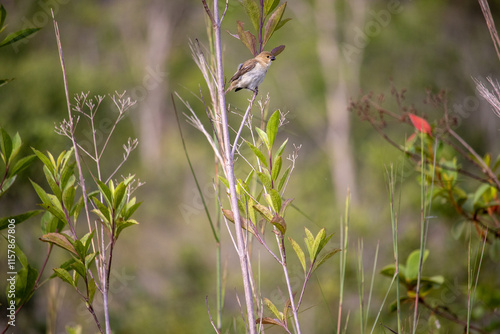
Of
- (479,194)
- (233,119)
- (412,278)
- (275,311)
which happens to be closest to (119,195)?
(275,311)

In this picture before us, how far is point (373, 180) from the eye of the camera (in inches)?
472

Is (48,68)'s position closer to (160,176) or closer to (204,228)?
(204,228)

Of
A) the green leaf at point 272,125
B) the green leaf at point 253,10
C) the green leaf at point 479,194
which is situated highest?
the green leaf at point 253,10

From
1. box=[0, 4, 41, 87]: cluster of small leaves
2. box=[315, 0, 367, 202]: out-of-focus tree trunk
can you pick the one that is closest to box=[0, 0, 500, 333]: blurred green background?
box=[315, 0, 367, 202]: out-of-focus tree trunk

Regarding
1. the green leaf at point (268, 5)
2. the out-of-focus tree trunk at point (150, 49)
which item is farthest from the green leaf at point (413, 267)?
the out-of-focus tree trunk at point (150, 49)

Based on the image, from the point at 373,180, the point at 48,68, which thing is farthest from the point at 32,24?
the point at 373,180

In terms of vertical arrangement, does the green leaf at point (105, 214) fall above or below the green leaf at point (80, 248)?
above

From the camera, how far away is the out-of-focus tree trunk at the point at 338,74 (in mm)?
13820

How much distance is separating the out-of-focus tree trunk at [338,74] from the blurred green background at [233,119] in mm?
39

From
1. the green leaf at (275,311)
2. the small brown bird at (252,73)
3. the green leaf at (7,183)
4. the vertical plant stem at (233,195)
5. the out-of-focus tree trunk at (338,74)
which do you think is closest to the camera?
the vertical plant stem at (233,195)

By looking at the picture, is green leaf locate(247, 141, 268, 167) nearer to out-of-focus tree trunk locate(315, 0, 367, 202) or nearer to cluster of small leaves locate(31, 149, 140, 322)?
cluster of small leaves locate(31, 149, 140, 322)

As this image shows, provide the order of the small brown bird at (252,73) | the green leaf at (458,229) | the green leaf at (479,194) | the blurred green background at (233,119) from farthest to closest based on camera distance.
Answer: the blurred green background at (233,119) < the green leaf at (458,229) < the green leaf at (479,194) < the small brown bird at (252,73)

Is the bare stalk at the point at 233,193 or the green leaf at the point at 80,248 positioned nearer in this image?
the bare stalk at the point at 233,193

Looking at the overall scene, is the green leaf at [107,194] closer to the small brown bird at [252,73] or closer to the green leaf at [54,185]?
the green leaf at [54,185]
